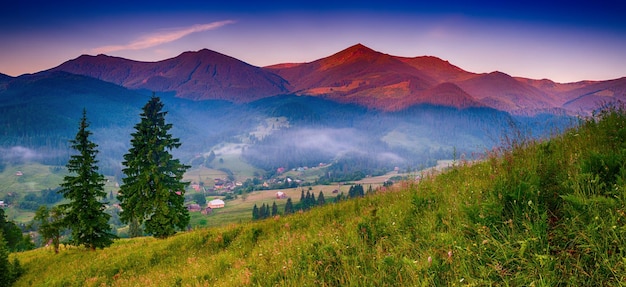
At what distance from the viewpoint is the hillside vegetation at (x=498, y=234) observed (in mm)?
3873

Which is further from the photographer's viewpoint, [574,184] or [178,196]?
[178,196]

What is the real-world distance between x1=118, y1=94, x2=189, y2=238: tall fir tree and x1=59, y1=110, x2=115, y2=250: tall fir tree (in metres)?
2.17

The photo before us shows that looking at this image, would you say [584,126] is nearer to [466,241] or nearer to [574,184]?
[574,184]

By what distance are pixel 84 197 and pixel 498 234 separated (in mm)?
33297

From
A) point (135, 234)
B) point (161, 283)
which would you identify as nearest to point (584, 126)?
point (161, 283)

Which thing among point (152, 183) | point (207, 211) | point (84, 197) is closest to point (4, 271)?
point (84, 197)

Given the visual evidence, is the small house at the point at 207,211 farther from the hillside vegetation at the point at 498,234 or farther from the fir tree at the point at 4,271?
the hillside vegetation at the point at 498,234

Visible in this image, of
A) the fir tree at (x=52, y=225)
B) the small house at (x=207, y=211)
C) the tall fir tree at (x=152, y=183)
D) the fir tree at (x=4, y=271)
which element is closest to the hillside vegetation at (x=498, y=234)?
the fir tree at (x=4, y=271)

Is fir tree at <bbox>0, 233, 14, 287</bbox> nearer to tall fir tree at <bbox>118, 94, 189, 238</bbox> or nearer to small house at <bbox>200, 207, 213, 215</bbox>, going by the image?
tall fir tree at <bbox>118, 94, 189, 238</bbox>

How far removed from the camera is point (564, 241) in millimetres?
4273

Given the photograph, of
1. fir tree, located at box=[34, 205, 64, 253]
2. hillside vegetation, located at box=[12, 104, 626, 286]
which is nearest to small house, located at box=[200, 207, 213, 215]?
fir tree, located at box=[34, 205, 64, 253]

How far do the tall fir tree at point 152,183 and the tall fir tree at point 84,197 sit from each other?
2.17 meters

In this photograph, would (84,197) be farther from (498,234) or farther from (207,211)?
(207,211)

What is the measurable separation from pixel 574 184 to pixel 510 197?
0.85 metres
